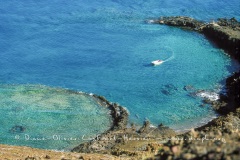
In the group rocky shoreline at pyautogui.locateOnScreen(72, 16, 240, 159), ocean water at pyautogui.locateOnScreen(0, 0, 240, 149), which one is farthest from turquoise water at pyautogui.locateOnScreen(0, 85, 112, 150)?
rocky shoreline at pyautogui.locateOnScreen(72, 16, 240, 159)

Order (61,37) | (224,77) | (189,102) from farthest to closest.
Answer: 1. (61,37)
2. (224,77)
3. (189,102)

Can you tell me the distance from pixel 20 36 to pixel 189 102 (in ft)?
144

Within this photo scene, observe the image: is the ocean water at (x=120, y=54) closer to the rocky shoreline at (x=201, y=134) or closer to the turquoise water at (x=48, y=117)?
the turquoise water at (x=48, y=117)

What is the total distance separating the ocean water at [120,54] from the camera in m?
60.5

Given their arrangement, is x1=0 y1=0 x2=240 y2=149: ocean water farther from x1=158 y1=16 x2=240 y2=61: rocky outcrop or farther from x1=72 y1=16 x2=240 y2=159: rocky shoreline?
x1=72 y1=16 x2=240 y2=159: rocky shoreline

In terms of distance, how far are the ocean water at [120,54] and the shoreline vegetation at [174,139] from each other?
224cm

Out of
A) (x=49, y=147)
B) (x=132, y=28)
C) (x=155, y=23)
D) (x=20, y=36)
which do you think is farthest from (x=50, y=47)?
(x=49, y=147)

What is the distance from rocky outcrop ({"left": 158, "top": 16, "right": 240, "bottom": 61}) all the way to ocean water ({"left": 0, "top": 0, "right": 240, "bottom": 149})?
1753 millimetres

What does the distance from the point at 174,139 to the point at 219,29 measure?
6279 cm

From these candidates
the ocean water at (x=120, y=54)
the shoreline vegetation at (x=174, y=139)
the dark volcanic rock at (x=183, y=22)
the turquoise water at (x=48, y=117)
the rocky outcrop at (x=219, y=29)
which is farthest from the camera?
the dark volcanic rock at (x=183, y=22)

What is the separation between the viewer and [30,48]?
78375 millimetres

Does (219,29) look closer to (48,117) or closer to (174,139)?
(48,117)

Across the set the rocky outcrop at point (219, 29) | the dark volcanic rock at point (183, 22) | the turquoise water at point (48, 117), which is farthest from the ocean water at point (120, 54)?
the dark volcanic rock at point (183, 22)

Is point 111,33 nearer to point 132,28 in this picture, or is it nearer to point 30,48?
point 132,28
